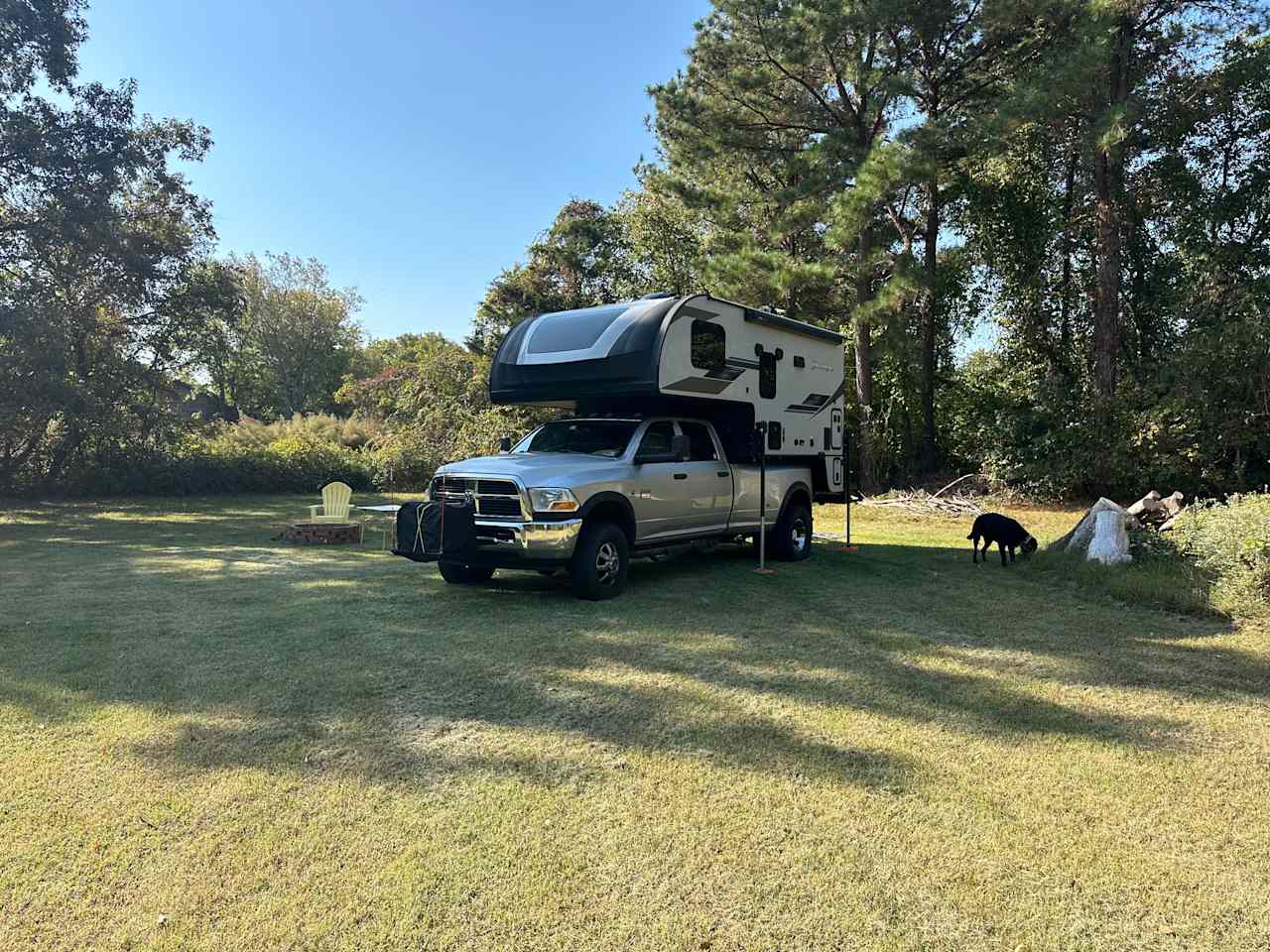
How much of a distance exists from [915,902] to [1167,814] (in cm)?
137

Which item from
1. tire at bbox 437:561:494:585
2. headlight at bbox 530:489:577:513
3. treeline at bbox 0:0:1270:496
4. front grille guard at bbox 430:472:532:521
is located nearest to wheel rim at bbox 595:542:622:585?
headlight at bbox 530:489:577:513

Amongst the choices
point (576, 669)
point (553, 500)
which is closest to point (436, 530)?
point (553, 500)

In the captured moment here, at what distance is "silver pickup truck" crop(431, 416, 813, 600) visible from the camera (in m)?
6.71

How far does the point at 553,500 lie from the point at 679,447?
1.78 meters

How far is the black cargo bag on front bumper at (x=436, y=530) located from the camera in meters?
6.77

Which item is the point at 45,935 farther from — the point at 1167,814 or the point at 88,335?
the point at 88,335

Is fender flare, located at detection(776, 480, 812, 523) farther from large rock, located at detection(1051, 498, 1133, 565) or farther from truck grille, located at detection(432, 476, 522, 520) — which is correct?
truck grille, located at detection(432, 476, 522, 520)

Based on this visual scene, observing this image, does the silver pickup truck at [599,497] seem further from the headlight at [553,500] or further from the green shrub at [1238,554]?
the green shrub at [1238,554]

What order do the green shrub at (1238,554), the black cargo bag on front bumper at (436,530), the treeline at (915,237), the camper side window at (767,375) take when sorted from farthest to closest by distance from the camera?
the treeline at (915,237)
the camper side window at (767,375)
the black cargo bag on front bumper at (436,530)
the green shrub at (1238,554)

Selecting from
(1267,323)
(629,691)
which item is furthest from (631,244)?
(629,691)

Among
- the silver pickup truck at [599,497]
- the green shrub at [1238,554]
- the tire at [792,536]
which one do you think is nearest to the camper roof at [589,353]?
the silver pickup truck at [599,497]

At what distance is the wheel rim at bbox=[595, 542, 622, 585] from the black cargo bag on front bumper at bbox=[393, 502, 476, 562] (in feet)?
3.91

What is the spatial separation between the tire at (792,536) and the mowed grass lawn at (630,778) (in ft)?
10.0

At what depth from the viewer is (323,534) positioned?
11570 mm
